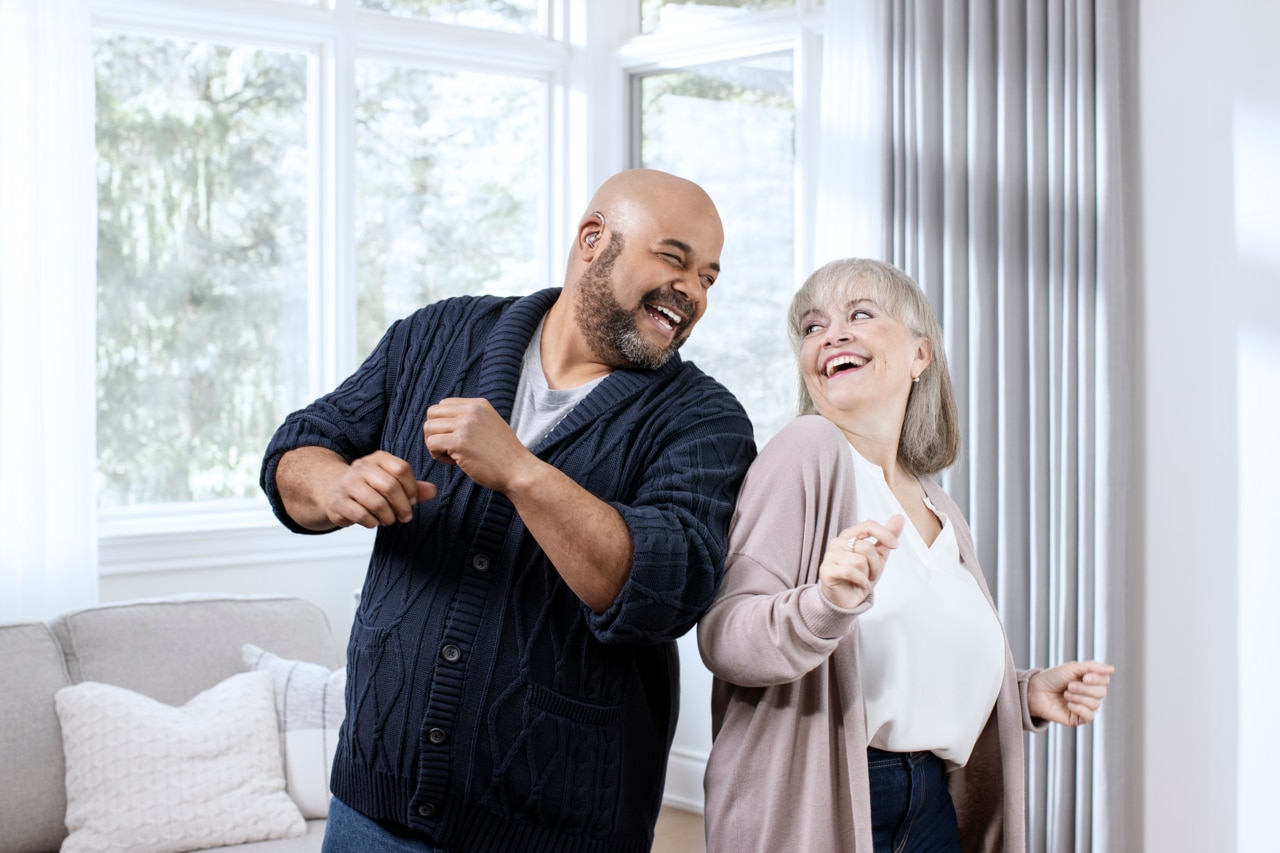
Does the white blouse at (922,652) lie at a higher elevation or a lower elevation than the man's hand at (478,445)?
lower

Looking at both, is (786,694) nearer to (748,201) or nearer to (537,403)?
(537,403)

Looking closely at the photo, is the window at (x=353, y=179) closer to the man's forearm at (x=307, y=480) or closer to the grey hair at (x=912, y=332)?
the grey hair at (x=912, y=332)

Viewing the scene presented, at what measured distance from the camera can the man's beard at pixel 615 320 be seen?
141 cm

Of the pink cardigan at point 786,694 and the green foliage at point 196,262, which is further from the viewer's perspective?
the green foliage at point 196,262

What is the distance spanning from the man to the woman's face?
0.65ft

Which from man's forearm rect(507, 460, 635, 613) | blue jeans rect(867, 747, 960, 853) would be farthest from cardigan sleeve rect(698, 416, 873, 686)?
blue jeans rect(867, 747, 960, 853)

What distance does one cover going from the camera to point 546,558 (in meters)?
1.36

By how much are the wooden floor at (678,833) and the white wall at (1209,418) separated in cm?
130

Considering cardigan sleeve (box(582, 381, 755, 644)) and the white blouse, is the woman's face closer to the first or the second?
the white blouse

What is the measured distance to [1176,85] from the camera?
291cm

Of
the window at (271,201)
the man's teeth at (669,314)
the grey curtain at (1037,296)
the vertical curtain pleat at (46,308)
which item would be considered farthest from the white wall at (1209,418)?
the vertical curtain pleat at (46,308)

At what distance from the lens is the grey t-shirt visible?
4.69 feet

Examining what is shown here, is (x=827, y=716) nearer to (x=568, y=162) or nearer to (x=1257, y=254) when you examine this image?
(x=1257, y=254)

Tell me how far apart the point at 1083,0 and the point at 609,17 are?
194cm
